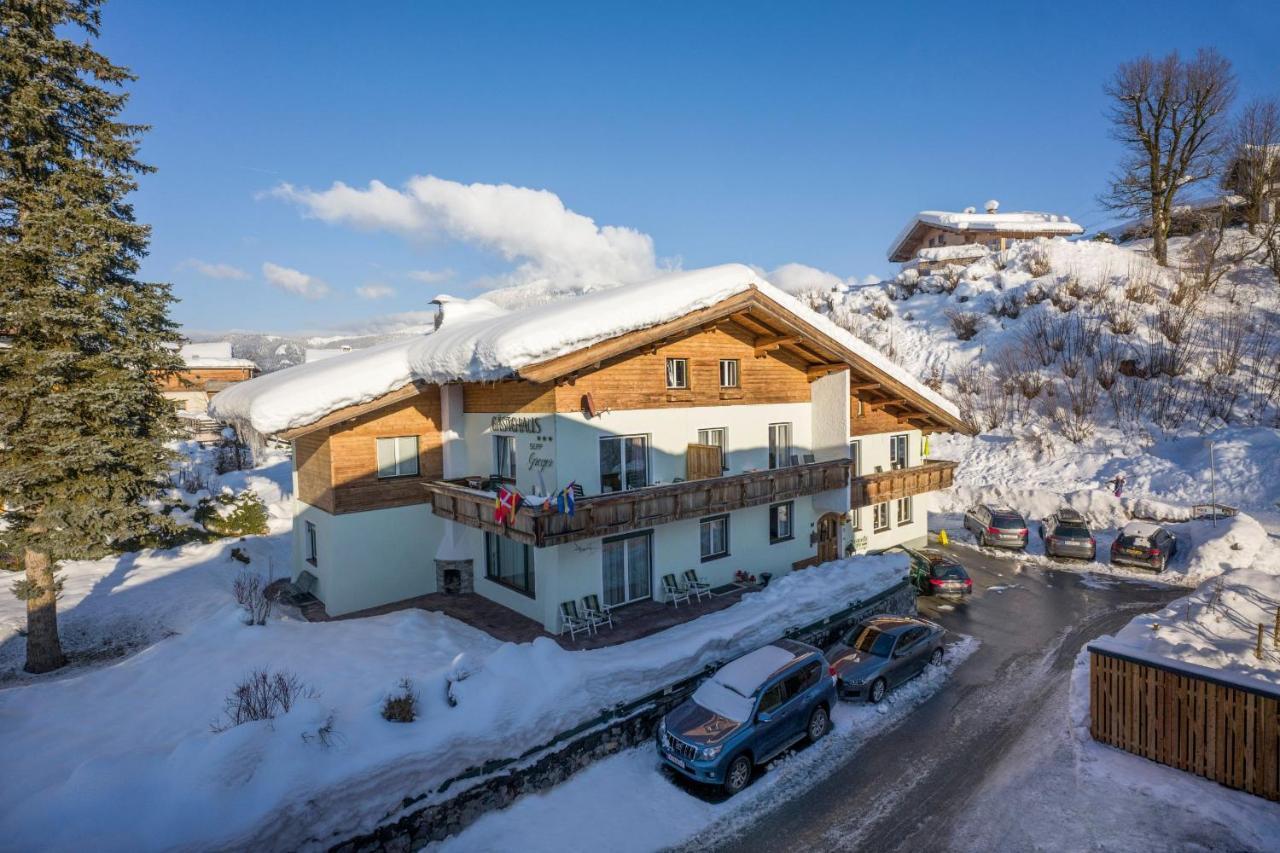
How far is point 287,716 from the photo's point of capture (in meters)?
9.16

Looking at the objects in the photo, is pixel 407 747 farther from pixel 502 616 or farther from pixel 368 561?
pixel 368 561

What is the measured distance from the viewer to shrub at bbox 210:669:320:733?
384 inches

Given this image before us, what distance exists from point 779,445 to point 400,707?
586 inches

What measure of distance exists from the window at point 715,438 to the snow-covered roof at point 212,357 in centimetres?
5193

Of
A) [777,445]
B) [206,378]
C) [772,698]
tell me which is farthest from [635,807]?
[206,378]

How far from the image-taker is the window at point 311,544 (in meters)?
18.2

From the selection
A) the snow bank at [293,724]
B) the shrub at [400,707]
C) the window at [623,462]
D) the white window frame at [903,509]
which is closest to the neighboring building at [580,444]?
the window at [623,462]

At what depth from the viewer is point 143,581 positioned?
820 inches

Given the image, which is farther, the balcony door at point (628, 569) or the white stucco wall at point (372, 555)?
the white stucco wall at point (372, 555)

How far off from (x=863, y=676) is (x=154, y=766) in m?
13.2

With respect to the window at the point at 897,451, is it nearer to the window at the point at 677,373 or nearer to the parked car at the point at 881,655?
the parked car at the point at 881,655

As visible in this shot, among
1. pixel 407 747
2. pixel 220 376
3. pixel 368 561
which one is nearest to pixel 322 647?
pixel 368 561

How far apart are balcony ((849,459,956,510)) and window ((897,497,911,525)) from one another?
1372 millimetres

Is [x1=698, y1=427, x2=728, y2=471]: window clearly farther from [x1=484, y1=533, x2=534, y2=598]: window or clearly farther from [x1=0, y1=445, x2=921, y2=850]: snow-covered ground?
[x1=484, y1=533, x2=534, y2=598]: window
